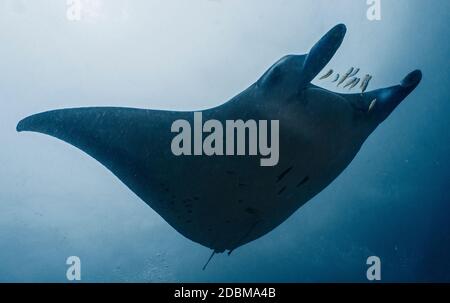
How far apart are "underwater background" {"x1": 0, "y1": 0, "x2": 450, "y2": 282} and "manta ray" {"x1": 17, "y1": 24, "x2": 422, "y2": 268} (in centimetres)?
370

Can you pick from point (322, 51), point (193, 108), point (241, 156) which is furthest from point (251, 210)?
point (193, 108)

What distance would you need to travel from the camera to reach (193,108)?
30.8 ft

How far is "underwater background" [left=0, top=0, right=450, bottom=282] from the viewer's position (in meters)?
7.73

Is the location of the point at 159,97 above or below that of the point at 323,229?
above

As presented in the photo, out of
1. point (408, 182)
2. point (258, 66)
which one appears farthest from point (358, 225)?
point (258, 66)

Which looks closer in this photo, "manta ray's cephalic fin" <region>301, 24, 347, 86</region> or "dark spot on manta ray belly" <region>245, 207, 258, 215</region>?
"manta ray's cephalic fin" <region>301, 24, 347, 86</region>

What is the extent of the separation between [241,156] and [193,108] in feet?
19.1

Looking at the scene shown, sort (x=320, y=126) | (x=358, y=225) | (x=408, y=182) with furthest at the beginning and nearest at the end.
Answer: (x=358, y=225)
(x=408, y=182)
(x=320, y=126)

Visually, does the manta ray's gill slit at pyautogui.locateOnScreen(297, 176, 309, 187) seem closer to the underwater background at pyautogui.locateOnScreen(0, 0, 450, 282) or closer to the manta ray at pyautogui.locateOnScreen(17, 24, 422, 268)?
the manta ray at pyautogui.locateOnScreen(17, 24, 422, 268)

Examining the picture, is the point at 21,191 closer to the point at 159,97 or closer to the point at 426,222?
Answer: the point at 159,97

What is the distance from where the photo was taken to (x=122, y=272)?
13016mm

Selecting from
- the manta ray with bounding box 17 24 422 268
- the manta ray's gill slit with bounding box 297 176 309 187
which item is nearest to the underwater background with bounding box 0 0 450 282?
the manta ray with bounding box 17 24 422 268

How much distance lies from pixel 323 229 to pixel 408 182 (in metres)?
3.00
